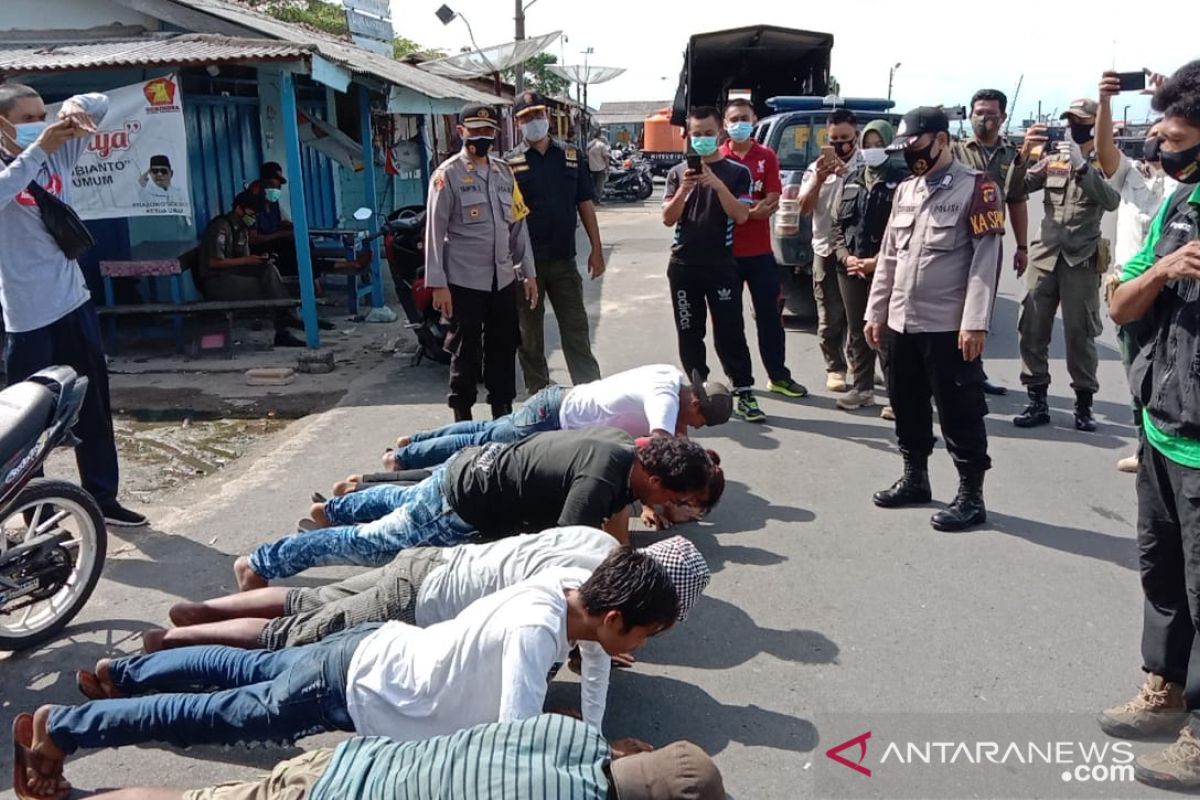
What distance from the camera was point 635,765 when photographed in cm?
198

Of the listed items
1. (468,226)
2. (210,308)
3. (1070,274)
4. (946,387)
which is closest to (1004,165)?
(1070,274)

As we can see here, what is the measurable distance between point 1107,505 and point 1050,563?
3.06 feet

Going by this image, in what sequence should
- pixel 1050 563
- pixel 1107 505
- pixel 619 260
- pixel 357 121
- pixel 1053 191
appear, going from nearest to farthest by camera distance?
pixel 1050 563 < pixel 1107 505 < pixel 1053 191 < pixel 357 121 < pixel 619 260

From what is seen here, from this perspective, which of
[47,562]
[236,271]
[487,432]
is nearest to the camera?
[47,562]

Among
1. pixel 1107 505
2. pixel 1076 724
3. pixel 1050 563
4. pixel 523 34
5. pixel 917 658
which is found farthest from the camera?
pixel 523 34

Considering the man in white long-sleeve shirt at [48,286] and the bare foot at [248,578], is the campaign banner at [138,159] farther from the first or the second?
the bare foot at [248,578]

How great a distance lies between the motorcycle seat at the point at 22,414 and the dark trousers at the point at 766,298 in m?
4.42

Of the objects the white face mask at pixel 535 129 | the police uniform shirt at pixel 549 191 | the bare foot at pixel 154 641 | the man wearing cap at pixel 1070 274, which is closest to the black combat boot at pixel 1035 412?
the man wearing cap at pixel 1070 274

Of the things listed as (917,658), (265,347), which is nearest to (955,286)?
(917,658)

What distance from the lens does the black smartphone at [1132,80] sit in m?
3.85

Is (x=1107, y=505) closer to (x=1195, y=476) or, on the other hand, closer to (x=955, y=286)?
(x=955, y=286)

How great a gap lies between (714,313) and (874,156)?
4.74 ft

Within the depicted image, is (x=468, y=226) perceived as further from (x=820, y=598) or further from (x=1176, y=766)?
(x=1176, y=766)

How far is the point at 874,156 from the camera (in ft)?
20.6
